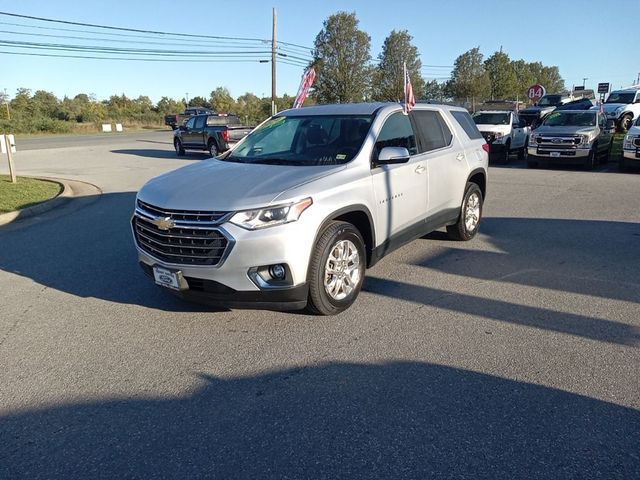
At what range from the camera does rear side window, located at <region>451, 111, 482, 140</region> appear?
6.94 m

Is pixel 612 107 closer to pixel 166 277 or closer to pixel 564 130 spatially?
pixel 564 130

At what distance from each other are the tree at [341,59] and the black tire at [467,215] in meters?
39.4

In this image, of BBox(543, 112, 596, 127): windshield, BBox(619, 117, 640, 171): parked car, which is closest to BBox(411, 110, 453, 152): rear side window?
BBox(619, 117, 640, 171): parked car

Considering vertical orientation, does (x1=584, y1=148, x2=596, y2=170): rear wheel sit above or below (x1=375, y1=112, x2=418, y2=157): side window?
below

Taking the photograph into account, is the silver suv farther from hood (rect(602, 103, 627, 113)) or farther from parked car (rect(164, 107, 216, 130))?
parked car (rect(164, 107, 216, 130))

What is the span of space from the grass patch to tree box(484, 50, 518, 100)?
4760cm

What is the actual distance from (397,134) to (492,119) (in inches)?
579

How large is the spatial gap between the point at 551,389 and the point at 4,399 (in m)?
3.53

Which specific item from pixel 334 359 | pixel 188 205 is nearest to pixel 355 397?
pixel 334 359

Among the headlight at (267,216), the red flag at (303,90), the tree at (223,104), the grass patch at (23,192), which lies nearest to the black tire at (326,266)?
the headlight at (267,216)

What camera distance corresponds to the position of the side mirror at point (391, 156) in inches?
190

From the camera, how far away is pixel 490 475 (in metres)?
2.60

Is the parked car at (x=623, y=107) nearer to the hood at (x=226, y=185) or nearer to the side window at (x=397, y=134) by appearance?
the side window at (x=397, y=134)

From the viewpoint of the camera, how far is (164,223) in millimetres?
4211
